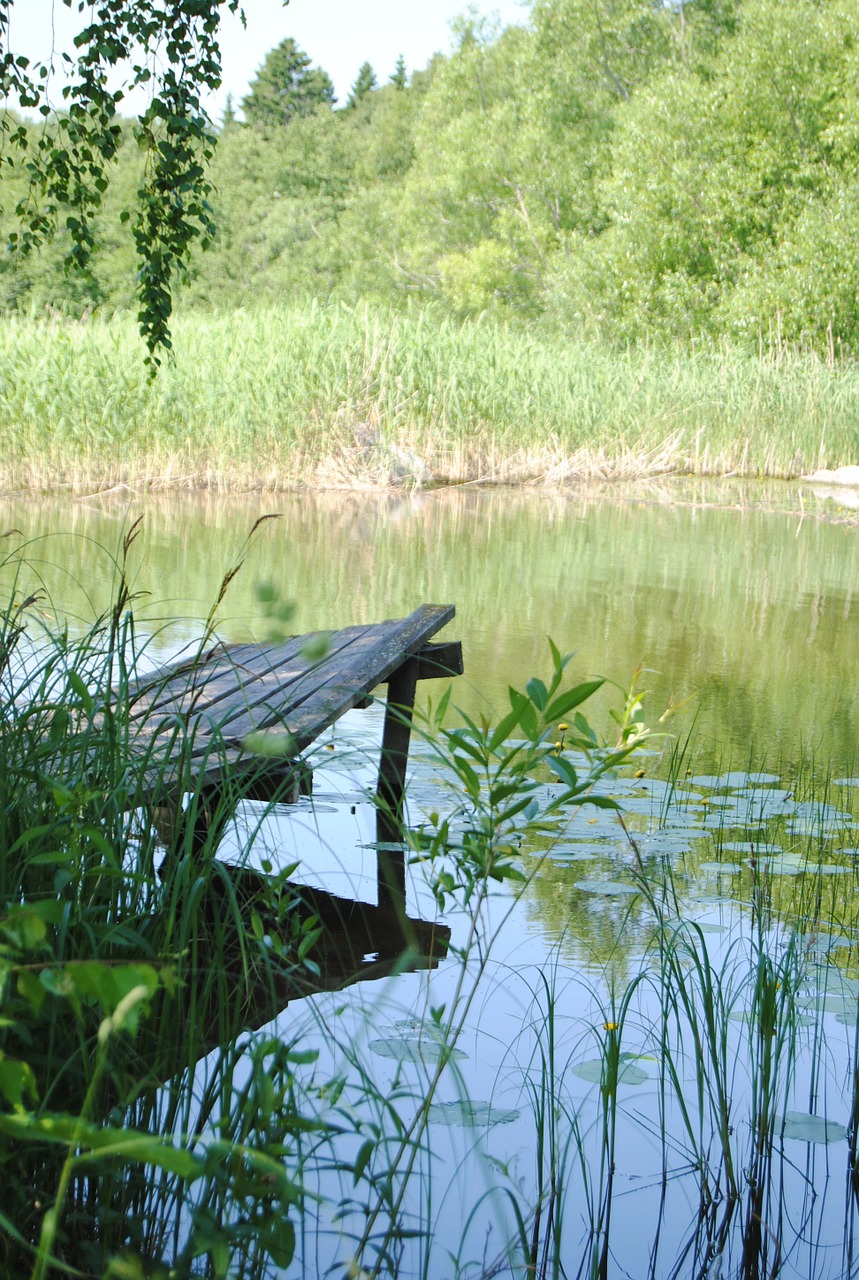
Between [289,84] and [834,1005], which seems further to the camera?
[289,84]

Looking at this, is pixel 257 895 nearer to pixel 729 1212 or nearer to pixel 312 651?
pixel 729 1212

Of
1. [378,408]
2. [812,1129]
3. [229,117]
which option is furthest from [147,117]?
[229,117]

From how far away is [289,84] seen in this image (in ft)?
200

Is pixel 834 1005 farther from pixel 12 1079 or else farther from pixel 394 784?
pixel 12 1079

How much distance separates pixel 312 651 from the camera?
4.49ft

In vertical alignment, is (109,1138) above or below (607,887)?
above

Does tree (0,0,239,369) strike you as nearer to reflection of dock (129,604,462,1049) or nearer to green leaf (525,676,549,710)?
reflection of dock (129,604,462,1049)

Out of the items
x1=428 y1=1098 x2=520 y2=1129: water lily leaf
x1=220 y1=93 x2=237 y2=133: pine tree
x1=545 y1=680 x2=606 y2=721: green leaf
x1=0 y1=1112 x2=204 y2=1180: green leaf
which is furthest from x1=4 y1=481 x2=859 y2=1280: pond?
x1=220 y1=93 x2=237 y2=133: pine tree

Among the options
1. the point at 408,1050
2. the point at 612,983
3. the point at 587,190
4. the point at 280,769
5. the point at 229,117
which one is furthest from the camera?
the point at 229,117

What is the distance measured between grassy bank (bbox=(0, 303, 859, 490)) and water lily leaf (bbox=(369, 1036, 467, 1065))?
1154 centimetres

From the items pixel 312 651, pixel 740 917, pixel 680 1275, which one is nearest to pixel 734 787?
pixel 740 917

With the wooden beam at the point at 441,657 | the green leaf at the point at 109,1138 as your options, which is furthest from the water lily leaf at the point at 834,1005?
the wooden beam at the point at 441,657

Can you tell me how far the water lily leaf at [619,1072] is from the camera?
2.62 metres

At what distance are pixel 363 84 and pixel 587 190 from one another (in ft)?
143
